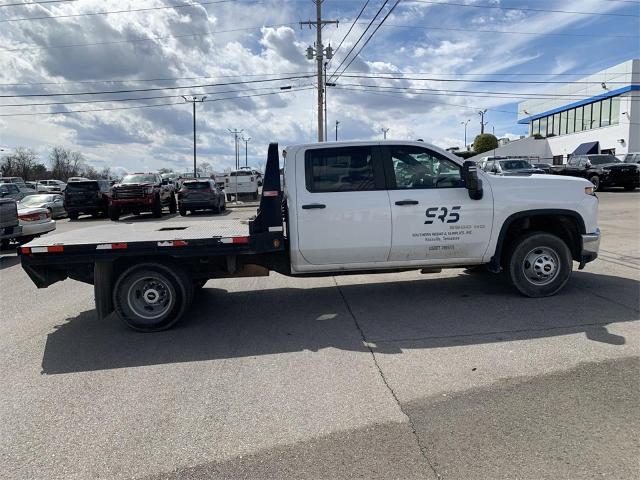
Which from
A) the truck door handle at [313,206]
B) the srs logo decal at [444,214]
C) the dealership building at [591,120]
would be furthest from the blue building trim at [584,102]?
the truck door handle at [313,206]

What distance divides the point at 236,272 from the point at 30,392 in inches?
96.2

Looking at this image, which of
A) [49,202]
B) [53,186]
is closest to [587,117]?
[49,202]

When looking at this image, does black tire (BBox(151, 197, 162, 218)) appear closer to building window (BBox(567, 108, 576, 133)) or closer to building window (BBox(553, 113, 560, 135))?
building window (BBox(567, 108, 576, 133))

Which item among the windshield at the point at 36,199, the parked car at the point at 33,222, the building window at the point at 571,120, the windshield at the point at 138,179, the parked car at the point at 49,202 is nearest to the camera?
the parked car at the point at 33,222

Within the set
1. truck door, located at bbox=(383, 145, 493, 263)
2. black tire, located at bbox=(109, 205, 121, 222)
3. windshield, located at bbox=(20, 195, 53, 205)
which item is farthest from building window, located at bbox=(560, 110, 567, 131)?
truck door, located at bbox=(383, 145, 493, 263)

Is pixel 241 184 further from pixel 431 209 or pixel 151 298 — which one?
pixel 431 209

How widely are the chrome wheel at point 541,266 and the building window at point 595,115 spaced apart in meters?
49.3

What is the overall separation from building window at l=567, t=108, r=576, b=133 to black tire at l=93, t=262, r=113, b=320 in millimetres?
57885

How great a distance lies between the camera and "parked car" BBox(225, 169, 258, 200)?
2933cm

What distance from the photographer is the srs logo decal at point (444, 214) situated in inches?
224

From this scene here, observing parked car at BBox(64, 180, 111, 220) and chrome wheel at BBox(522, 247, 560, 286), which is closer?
chrome wheel at BBox(522, 247, 560, 286)

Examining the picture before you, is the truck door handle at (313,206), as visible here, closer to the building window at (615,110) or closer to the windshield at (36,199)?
the windshield at (36,199)

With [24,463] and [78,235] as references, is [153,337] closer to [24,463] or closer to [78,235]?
[78,235]

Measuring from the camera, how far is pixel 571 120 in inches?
2101
